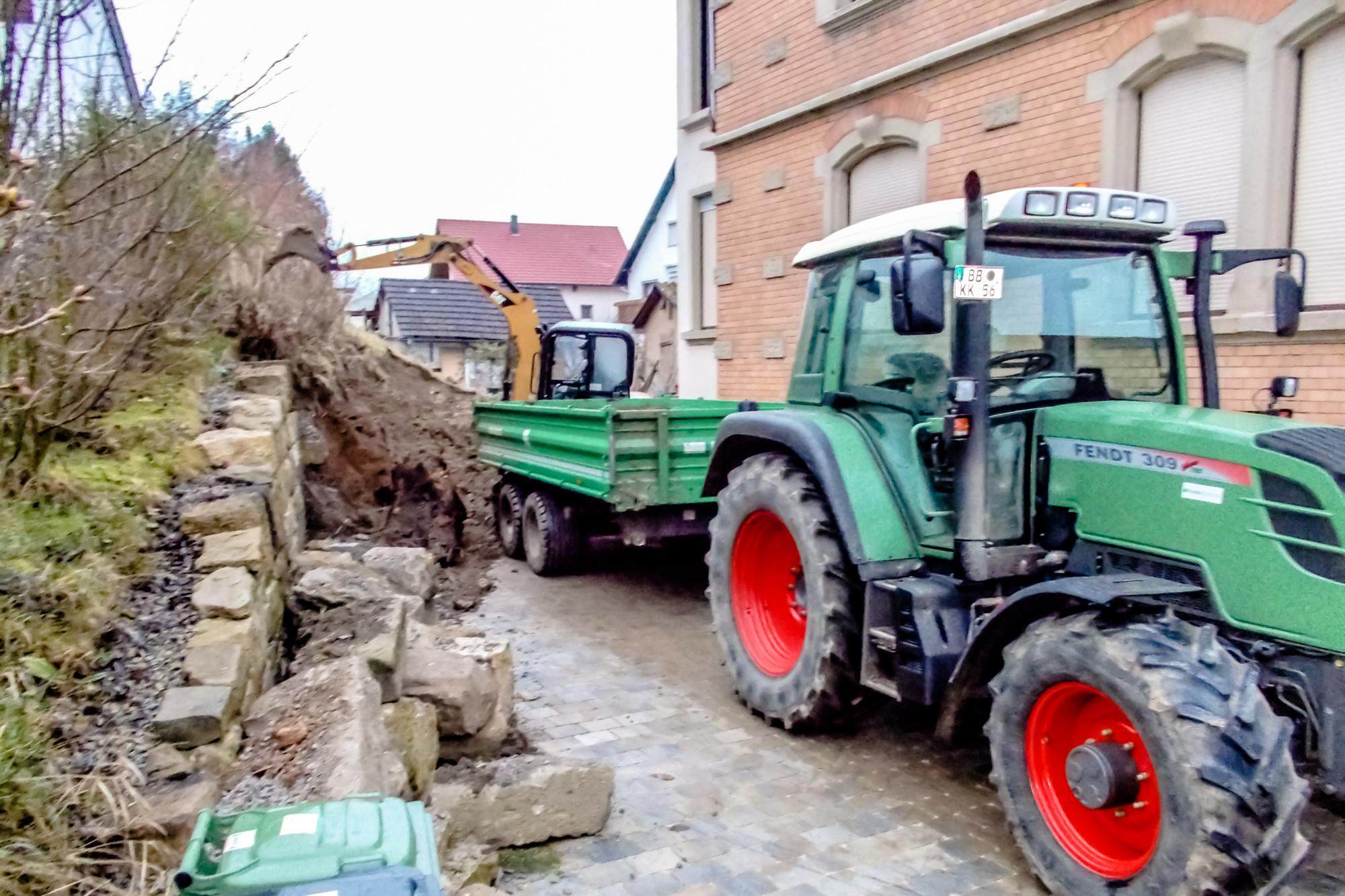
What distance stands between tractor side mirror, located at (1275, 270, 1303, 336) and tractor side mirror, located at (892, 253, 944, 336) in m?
1.46

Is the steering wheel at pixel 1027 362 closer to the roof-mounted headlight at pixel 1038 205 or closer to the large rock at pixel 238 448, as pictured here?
the roof-mounted headlight at pixel 1038 205

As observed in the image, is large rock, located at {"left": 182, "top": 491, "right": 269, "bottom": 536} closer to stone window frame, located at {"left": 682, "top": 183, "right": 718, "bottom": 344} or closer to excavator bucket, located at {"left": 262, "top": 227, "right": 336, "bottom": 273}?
excavator bucket, located at {"left": 262, "top": 227, "right": 336, "bottom": 273}

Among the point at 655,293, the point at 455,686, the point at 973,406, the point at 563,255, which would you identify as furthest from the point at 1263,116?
the point at 563,255

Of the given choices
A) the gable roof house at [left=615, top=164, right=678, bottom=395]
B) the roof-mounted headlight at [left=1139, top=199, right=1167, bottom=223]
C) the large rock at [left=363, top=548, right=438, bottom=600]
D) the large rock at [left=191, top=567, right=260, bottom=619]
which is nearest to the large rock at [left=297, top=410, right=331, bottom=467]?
the large rock at [left=363, top=548, right=438, bottom=600]

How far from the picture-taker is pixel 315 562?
5.20m

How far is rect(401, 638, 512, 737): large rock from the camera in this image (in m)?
3.90

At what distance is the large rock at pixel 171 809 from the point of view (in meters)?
2.59

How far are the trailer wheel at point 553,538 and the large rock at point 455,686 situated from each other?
11.6 ft

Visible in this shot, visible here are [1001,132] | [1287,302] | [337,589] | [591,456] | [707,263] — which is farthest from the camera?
[707,263]

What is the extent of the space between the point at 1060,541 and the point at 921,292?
114 centimetres

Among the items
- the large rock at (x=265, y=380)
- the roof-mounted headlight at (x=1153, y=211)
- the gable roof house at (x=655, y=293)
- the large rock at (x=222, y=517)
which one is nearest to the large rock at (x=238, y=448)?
the large rock at (x=222, y=517)

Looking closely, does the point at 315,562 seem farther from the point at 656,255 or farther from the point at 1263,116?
the point at 656,255

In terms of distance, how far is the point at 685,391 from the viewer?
1155 centimetres

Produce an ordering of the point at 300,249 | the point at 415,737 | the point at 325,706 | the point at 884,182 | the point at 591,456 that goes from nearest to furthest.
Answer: the point at 325,706
the point at 415,737
the point at 591,456
the point at 300,249
the point at 884,182
